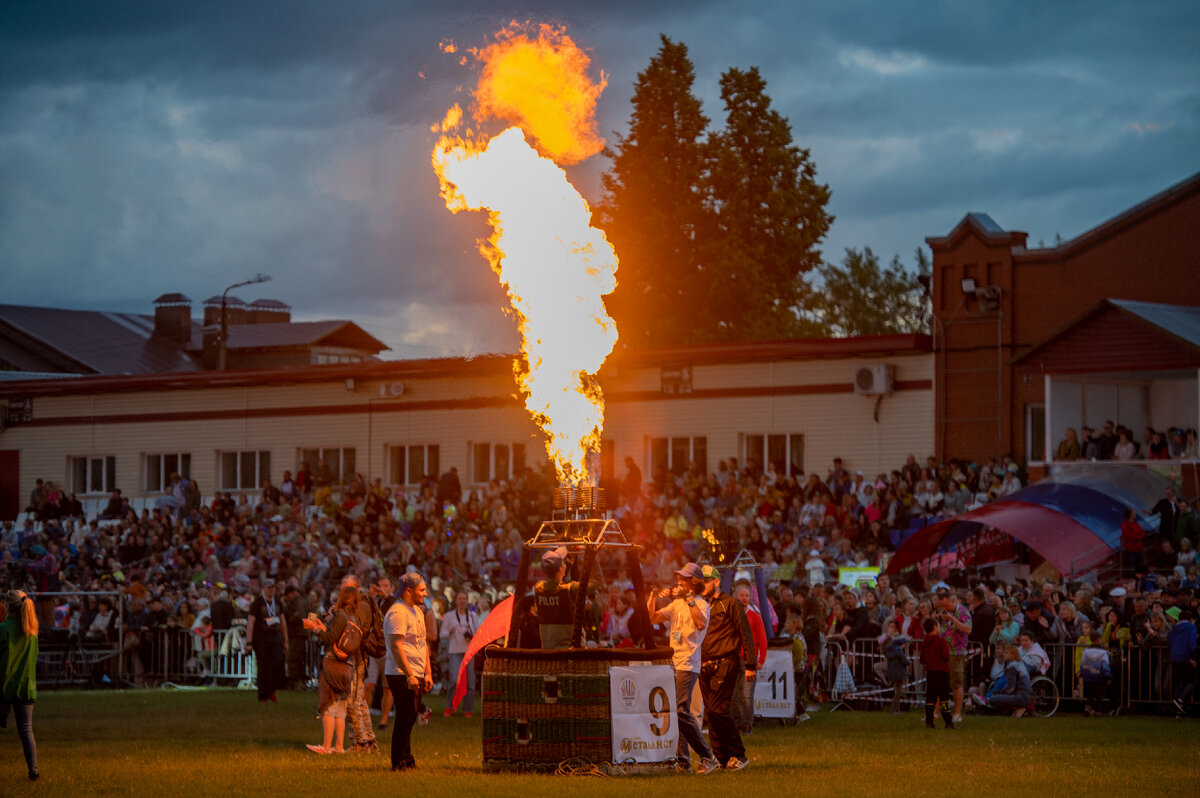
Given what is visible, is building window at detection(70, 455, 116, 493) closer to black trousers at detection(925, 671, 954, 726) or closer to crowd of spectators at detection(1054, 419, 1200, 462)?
crowd of spectators at detection(1054, 419, 1200, 462)

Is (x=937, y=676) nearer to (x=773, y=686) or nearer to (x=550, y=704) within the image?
(x=773, y=686)

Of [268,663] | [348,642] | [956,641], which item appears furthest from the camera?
[268,663]

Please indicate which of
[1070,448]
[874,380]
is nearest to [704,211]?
[874,380]

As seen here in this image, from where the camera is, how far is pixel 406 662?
14930mm

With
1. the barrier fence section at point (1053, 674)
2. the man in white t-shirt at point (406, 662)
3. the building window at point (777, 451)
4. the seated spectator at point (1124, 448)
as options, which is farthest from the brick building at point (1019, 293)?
the man in white t-shirt at point (406, 662)

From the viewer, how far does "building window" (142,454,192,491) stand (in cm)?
4841

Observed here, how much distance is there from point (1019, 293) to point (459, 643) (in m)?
17.6

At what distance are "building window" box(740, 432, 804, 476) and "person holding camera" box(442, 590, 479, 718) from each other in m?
15.6

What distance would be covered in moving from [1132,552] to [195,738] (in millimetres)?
16643

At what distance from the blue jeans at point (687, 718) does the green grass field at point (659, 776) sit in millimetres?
388

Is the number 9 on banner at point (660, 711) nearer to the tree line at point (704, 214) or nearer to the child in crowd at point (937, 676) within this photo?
the child in crowd at point (937, 676)

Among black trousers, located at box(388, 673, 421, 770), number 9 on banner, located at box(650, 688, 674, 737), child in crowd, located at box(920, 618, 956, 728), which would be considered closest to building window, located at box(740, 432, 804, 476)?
child in crowd, located at box(920, 618, 956, 728)

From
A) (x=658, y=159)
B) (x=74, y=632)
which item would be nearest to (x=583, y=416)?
(x=74, y=632)

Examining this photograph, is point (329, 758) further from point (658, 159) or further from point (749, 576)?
point (658, 159)
